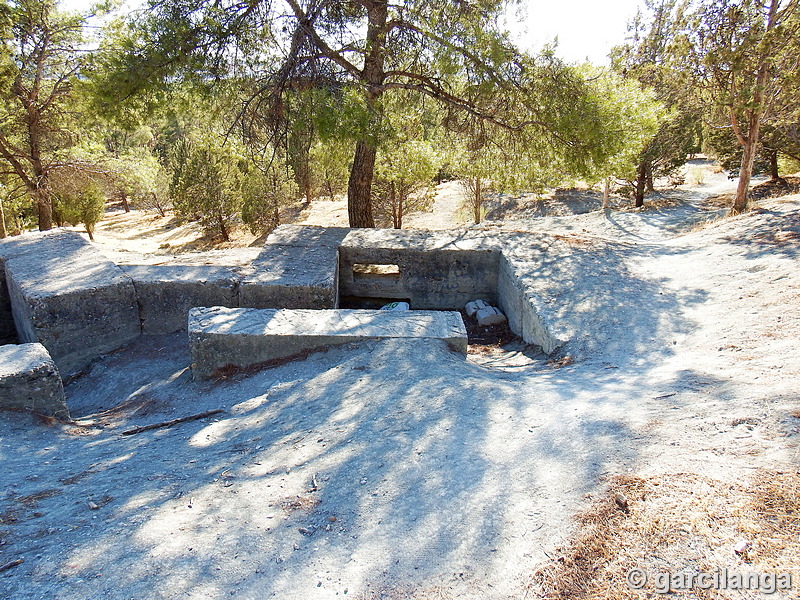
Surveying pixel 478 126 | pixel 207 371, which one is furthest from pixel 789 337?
pixel 478 126

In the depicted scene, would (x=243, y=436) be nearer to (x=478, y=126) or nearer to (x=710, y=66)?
(x=478, y=126)

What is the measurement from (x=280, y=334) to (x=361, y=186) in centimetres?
560

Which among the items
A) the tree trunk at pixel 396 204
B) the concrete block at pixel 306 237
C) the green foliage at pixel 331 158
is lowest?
the concrete block at pixel 306 237

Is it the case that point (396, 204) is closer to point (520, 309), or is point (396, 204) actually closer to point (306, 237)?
point (306, 237)

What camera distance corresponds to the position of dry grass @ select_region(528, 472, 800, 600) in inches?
71.1

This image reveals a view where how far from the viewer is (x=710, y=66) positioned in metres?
10.3

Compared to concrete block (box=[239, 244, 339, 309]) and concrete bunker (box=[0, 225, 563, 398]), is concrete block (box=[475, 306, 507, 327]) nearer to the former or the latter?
concrete bunker (box=[0, 225, 563, 398])

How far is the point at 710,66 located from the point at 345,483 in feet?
38.8

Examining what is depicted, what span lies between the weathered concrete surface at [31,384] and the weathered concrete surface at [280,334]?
45.3 inches

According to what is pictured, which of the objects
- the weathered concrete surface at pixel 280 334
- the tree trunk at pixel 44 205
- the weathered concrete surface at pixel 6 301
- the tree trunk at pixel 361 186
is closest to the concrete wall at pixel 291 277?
the weathered concrete surface at pixel 280 334

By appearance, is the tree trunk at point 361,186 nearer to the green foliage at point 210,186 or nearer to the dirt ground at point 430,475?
the dirt ground at point 430,475

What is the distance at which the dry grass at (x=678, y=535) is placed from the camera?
181cm

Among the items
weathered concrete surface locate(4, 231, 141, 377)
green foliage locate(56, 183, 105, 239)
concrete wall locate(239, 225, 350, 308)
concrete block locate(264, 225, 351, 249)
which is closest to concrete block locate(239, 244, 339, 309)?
concrete wall locate(239, 225, 350, 308)

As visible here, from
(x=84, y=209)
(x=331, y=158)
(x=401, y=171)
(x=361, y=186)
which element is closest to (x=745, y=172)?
(x=401, y=171)
